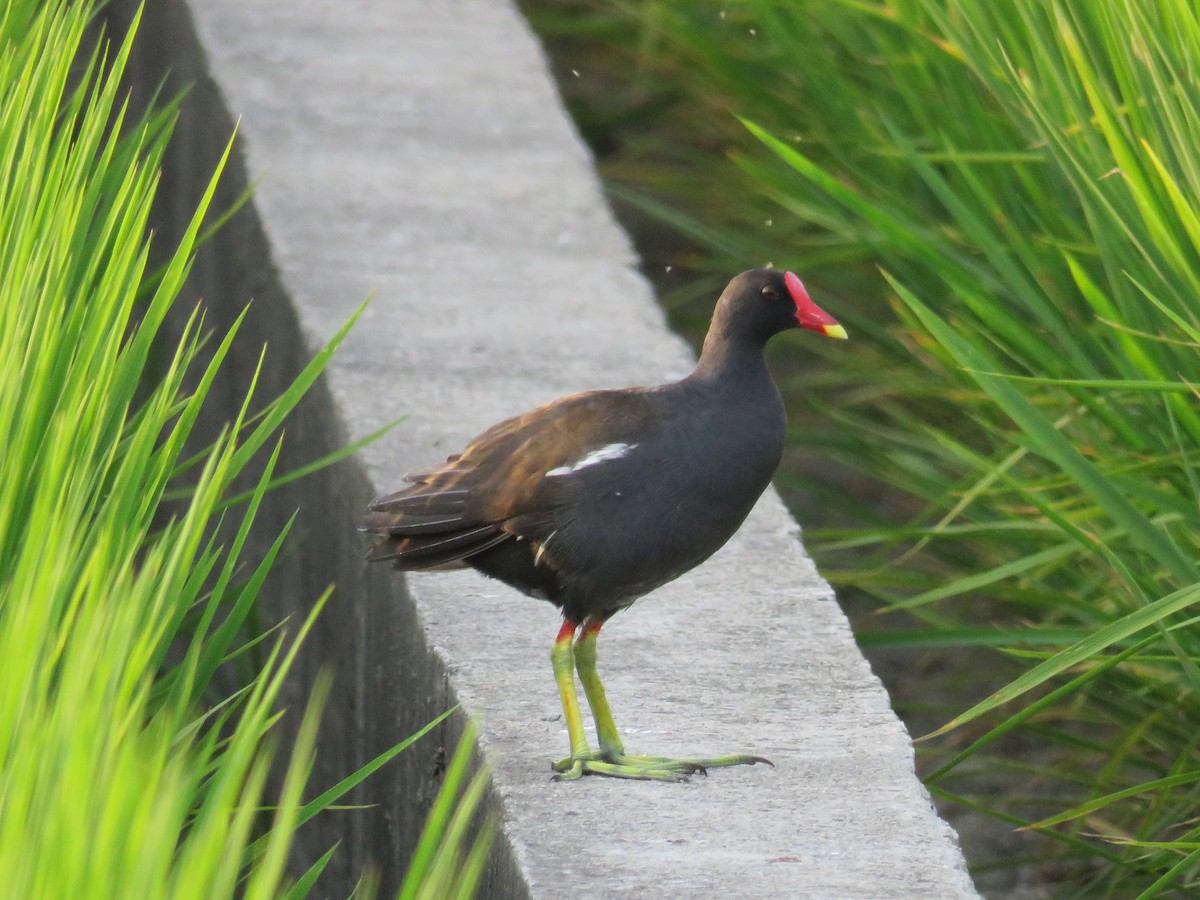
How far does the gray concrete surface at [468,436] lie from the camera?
2164mm

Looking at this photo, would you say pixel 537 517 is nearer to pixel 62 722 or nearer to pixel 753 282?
pixel 753 282

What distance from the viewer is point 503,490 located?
2289mm

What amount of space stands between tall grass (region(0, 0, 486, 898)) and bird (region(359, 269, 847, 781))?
24cm

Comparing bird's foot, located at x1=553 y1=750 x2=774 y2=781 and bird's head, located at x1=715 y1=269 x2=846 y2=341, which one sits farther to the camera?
bird's head, located at x1=715 y1=269 x2=846 y2=341

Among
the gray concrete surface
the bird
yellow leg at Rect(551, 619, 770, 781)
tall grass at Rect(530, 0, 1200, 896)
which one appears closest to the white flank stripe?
the bird

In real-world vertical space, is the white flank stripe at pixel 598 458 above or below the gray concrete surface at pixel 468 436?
above

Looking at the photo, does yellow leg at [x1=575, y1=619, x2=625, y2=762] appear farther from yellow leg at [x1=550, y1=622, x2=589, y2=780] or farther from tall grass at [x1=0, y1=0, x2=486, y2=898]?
tall grass at [x1=0, y1=0, x2=486, y2=898]

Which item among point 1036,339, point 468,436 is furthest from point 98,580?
point 1036,339

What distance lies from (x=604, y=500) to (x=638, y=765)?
323mm

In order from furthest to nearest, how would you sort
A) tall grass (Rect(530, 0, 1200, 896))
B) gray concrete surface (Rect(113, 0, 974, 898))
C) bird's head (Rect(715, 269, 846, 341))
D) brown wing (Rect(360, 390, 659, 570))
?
tall grass (Rect(530, 0, 1200, 896)), bird's head (Rect(715, 269, 846, 341)), brown wing (Rect(360, 390, 659, 570)), gray concrete surface (Rect(113, 0, 974, 898))

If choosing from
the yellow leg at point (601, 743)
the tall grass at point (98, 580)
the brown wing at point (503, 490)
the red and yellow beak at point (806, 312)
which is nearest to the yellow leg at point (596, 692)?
the yellow leg at point (601, 743)

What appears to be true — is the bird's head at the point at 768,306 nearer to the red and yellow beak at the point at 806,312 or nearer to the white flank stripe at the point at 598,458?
the red and yellow beak at the point at 806,312

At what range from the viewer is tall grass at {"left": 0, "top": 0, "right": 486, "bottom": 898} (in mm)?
1286

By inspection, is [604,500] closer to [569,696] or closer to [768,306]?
[569,696]
